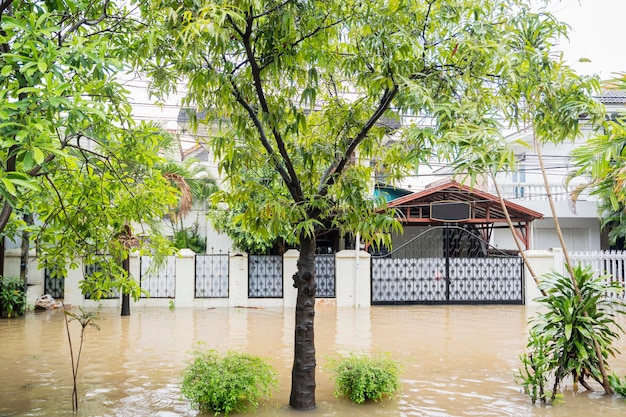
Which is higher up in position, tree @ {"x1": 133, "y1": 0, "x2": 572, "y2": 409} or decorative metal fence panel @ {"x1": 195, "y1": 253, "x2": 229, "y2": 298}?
tree @ {"x1": 133, "y1": 0, "x2": 572, "y2": 409}

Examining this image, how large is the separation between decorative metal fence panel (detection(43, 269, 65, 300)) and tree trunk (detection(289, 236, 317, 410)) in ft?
40.1

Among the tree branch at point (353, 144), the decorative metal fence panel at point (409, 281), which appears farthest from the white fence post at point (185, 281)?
the tree branch at point (353, 144)

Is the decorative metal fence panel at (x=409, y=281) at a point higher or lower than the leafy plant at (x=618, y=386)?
higher

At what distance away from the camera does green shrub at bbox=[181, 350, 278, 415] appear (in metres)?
6.13

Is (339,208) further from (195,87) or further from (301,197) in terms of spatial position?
(195,87)

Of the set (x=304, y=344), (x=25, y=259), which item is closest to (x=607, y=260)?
(x=304, y=344)

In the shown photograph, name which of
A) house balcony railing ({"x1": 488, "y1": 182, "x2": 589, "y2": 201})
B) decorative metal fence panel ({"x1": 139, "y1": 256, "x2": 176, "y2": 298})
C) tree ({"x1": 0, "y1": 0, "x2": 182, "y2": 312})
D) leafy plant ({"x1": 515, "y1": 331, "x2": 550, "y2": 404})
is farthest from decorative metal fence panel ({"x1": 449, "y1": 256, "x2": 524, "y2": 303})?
tree ({"x1": 0, "y1": 0, "x2": 182, "y2": 312})

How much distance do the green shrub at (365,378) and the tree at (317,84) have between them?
1.70ft

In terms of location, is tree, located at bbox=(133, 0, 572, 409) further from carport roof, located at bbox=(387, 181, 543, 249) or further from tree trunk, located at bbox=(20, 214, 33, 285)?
carport roof, located at bbox=(387, 181, 543, 249)

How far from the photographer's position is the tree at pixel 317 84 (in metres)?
5.58

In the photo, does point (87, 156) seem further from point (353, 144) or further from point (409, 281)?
point (409, 281)

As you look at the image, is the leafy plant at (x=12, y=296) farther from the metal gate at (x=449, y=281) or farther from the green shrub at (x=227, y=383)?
the green shrub at (x=227, y=383)

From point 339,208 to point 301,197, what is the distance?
1.49 ft

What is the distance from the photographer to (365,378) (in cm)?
667
